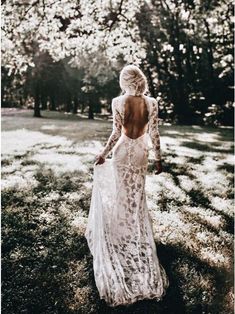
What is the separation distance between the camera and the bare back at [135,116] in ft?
20.8

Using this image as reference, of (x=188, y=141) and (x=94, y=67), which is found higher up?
(x=94, y=67)

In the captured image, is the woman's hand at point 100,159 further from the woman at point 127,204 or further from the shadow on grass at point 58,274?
the shadow on grass at point 58,274

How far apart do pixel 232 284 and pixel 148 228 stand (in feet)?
5.29

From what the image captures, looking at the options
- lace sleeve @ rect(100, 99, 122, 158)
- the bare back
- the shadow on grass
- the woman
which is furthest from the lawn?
the bare back

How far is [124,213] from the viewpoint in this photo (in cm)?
678

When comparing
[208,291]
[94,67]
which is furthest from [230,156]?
[94,67]

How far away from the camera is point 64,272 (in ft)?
22.0

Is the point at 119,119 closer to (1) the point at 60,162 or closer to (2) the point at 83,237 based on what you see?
(2) the point at 83,237

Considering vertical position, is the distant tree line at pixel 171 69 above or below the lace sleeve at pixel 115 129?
above

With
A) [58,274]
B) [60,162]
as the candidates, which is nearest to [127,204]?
[58,274]

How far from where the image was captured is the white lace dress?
20.6 feet

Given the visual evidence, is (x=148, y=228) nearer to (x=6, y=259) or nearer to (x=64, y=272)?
(x=64, y=272)

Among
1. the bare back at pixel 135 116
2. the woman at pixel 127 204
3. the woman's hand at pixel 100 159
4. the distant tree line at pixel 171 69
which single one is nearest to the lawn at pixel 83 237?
the woman at pixel 127 204

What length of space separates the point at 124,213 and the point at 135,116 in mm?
1627
